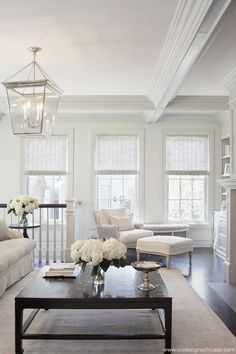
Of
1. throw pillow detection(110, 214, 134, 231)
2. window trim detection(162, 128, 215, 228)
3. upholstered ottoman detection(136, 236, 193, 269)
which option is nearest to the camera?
upholstered ottoman detection(136, 236, 193, 269)

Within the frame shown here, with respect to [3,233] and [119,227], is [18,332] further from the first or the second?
[119,227]

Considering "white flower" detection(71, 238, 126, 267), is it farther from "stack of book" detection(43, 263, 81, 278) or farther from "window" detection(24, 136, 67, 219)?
"window" detection(24, 136, 67, 219)

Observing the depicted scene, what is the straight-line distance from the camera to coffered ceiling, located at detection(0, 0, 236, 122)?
3.24 metres

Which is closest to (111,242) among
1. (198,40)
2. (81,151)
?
(198,40)

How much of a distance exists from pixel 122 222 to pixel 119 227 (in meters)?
0.13

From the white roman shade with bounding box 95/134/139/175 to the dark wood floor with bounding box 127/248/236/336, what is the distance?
1746 mm

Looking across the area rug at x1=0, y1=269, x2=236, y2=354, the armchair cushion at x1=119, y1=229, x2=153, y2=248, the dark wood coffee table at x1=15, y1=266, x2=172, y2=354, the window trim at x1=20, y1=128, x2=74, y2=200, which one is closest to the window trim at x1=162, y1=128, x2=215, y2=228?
the armchair cushion at x1=119, y1=229, x2=153, y2=248

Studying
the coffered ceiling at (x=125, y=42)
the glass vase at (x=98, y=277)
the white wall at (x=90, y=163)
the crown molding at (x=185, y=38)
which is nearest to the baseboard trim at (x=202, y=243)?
the white wall at (x=90, y=163)

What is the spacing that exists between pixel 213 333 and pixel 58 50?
3.34 meters

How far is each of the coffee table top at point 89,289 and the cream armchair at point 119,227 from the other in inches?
115

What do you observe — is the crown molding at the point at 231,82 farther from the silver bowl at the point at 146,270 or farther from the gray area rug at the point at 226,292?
the silver bowl at the point at 146,270

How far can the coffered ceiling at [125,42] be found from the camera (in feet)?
10.6

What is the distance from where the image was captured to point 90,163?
321 inches

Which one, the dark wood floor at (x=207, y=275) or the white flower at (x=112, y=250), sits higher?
the white flower at (x=112, y=250)
